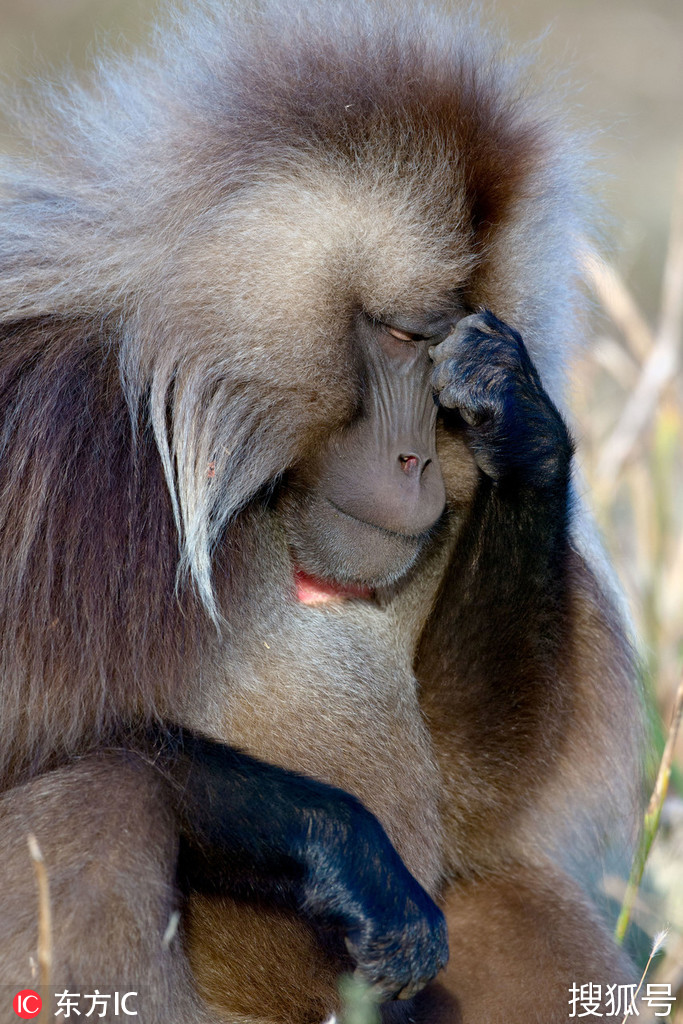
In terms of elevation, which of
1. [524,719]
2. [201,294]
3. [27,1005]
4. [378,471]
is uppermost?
[201,294]

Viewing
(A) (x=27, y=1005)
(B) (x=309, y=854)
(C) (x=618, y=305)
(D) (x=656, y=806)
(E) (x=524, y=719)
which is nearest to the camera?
(A) (x=27, y=1005)

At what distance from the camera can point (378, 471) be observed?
2346mm

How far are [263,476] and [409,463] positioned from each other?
28cm

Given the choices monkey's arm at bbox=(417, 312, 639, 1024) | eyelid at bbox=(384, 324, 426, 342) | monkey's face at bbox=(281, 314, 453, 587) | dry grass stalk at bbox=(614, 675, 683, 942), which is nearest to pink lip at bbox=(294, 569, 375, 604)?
monkey's face at bbox=(281, 314, 453, 587)

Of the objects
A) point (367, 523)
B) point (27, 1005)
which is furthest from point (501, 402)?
point (27, 1005)

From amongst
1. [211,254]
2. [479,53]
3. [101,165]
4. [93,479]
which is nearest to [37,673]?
[93,479]

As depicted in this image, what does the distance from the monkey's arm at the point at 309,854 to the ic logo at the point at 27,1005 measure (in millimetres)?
365

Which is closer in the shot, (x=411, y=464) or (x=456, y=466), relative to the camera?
(x=411, y=464)

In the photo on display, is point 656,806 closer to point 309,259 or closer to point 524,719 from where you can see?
point 524,719

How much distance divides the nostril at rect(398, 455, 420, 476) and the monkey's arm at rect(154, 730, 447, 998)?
606mm

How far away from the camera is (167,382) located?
2273mm

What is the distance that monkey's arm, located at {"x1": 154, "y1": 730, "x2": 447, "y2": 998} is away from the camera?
7.16 feet

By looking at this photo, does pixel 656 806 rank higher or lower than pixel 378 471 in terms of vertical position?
lower

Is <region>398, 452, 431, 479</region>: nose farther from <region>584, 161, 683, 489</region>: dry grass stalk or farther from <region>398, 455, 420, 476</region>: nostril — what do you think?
<region>584, 161, 683, 489</region>: dry grass stalk
